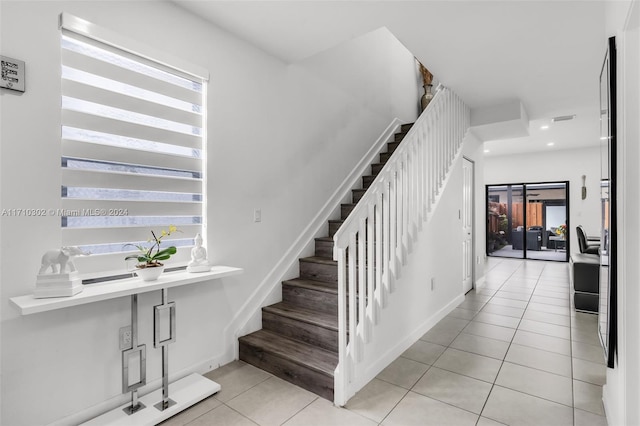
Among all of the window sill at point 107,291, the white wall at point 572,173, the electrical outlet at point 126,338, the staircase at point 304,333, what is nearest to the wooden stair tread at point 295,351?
the staircase at point 304,333

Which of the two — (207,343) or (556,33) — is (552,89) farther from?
(207,343)

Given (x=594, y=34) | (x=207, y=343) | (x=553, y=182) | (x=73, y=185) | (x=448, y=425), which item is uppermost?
(x=594, y=34)

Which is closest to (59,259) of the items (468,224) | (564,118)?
(468,224)

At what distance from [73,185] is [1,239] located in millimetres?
430

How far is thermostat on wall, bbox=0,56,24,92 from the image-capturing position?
5.46 ft

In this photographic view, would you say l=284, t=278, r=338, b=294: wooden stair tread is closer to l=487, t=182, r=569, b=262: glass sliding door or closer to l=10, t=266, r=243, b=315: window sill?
l=10, t=266, r=243, b=315: window sill

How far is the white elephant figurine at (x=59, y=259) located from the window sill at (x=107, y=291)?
0.15 m

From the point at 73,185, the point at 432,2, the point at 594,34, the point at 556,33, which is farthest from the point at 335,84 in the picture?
the point at 73,185

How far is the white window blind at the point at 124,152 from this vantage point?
194cm

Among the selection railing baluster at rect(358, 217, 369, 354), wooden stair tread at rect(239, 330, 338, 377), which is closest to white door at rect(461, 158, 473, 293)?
railing baluster at rect(358, 217, 369, 354)

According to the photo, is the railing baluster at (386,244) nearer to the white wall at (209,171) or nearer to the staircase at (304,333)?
the staircase at (304,333)

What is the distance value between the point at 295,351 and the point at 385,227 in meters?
1.18

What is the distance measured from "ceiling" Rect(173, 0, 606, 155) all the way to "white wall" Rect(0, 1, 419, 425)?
1.05ft

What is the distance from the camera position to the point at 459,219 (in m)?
4.33
